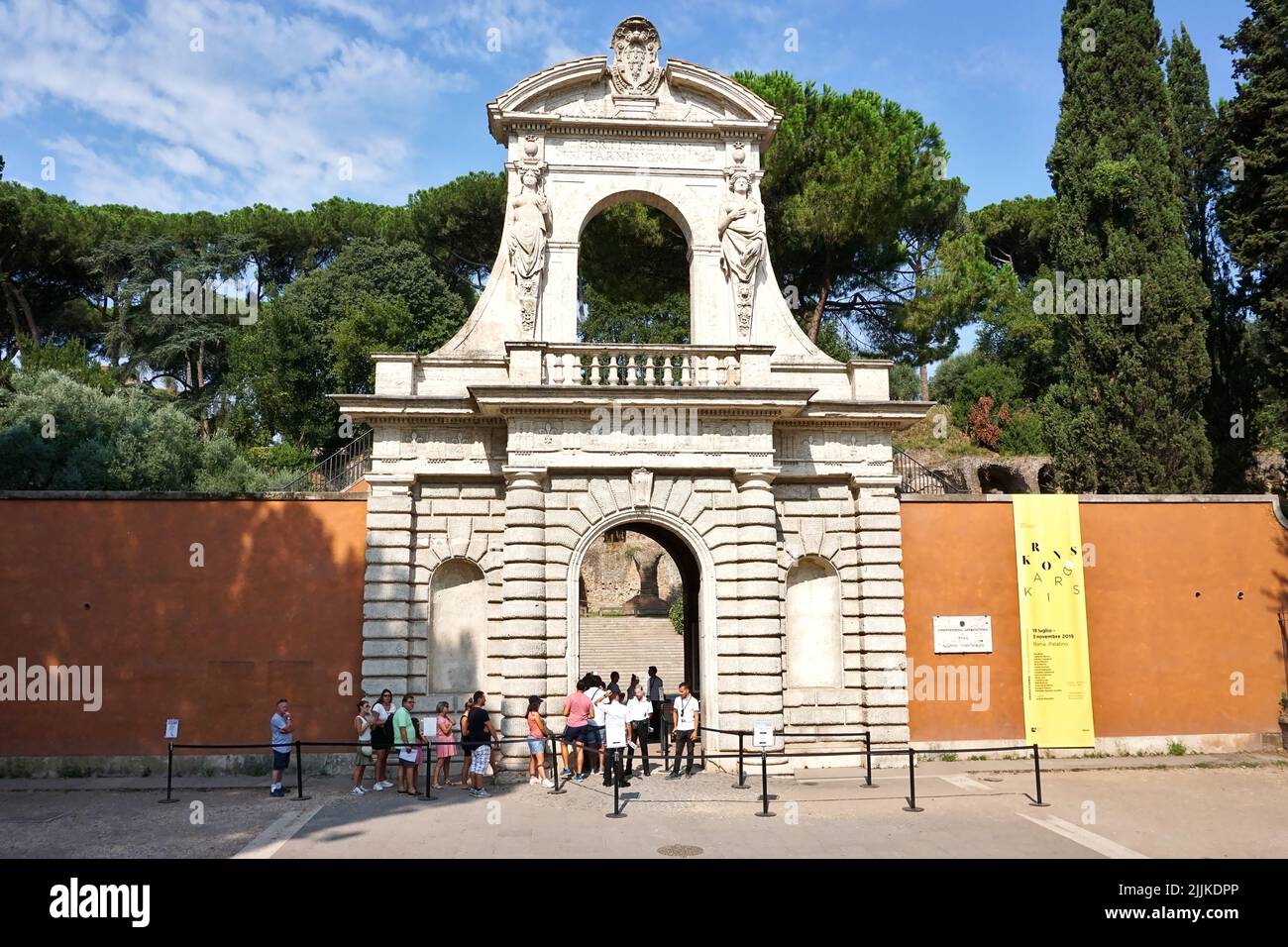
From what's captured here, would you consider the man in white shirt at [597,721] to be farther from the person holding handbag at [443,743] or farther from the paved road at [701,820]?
the person holding handbag at [443,743]

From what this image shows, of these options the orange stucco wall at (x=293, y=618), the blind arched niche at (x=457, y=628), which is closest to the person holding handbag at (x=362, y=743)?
the orange stucco wall at (x=293, y=618)

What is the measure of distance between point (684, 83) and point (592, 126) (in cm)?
203

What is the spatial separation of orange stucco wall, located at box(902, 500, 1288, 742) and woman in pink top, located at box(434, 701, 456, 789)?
8.75m

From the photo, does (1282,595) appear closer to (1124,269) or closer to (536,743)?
(1124,269)

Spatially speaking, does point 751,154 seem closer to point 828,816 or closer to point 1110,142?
point 828,816

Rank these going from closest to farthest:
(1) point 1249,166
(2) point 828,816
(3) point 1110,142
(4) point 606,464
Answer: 1. (2) point 828,816
2. (4) point 606,464
3. (1) point 1249,166
4. (3) point 1110,142

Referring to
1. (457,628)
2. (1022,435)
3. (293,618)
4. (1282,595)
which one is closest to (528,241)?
(457,628)

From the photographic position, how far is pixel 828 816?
13.3 m

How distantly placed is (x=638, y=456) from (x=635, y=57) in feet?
25.9

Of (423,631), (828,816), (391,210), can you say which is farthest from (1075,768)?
(391,210)

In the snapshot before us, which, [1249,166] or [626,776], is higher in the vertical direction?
[1249,166]

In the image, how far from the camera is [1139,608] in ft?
61.4

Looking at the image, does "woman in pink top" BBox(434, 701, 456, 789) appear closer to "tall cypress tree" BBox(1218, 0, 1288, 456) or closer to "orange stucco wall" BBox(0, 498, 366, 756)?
"orange stucco wall" BBox(0, 498, 366, 756)

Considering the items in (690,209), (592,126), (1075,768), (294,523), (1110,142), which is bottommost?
(1075,768)
